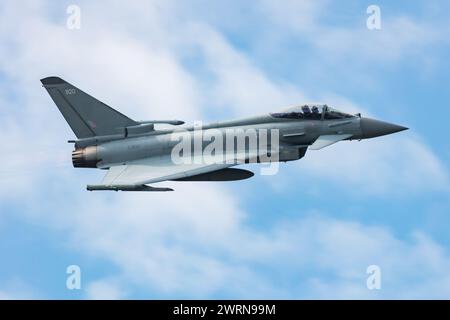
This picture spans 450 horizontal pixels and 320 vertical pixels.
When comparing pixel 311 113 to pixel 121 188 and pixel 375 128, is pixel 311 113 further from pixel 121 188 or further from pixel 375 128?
pixel 121 188

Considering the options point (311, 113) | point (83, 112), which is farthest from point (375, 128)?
point (83, 112)

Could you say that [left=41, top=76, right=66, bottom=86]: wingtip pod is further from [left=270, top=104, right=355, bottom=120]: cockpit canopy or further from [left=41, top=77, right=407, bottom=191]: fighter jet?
[left=270, top=104, right=355, bottom=120]: cockpit canopy

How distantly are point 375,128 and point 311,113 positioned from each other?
6.82 feet

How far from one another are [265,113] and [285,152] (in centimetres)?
148

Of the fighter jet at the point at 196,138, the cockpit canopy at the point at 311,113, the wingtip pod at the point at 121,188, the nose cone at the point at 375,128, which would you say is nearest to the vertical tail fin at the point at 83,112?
the fighter jet at the point at 196,138

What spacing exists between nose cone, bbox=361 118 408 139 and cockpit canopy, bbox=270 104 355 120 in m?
0.56

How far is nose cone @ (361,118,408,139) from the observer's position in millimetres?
29828

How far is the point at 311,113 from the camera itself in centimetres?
2989

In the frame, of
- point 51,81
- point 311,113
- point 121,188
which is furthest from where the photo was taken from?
point 51,81

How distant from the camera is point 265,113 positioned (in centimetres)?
2981

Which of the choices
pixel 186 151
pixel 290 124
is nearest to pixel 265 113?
pixel 290 124

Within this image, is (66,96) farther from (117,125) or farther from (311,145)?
(311,145)

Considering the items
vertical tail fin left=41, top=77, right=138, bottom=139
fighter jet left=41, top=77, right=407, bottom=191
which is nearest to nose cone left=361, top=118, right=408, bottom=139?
fighter jet left=41, top=77, right=407, bottom=191

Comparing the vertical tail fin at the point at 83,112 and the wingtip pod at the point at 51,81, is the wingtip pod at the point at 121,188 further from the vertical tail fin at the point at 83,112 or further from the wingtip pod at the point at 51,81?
the wingtip pod at the point at 51,81
